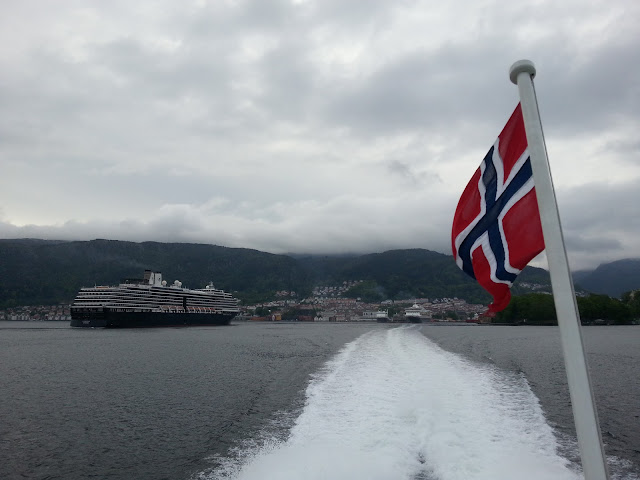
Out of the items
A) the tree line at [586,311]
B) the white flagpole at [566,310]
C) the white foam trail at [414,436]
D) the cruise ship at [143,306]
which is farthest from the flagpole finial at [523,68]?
the tree line at [586,311]

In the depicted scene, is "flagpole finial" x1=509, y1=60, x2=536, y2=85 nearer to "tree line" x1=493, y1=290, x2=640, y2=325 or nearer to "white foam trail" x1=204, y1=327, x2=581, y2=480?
"white foam trail" x1=204, y1=327, x2=581, y2=480

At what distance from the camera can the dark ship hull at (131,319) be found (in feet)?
276

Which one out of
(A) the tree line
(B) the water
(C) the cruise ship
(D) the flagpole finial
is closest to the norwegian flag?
(D) the flagpole finial

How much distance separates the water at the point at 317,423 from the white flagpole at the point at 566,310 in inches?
196

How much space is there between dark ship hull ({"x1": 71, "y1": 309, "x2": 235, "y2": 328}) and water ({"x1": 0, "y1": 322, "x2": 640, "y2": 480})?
2638 inches

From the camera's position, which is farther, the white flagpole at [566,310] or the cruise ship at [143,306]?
the cruise ship at [143,306]

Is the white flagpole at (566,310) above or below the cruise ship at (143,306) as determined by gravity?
above

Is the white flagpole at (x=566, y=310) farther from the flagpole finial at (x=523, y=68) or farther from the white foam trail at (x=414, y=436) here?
the white foam trail at (x=414, y=436)

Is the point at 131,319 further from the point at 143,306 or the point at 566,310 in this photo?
the point at 566,310

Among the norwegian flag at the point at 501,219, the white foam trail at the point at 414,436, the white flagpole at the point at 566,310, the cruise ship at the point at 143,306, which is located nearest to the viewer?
the white flagpole at the point at 566,310

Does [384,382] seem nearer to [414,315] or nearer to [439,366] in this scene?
[439,366]

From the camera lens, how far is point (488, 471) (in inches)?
285

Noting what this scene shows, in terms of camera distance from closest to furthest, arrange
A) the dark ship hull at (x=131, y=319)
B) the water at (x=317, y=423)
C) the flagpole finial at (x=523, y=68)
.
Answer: the flagpole finial at (x=523, y=68) < the water at (x=317, y=423) < the dark ship hull at (x=131, y=319)

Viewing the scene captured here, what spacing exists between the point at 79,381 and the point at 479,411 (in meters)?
18.2
